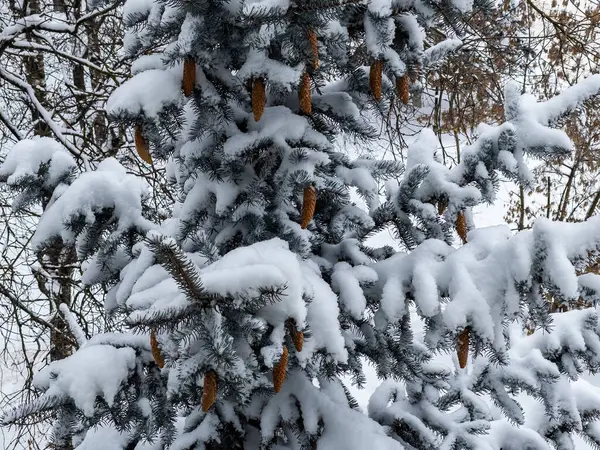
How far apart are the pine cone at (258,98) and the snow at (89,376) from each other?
0.82 metres

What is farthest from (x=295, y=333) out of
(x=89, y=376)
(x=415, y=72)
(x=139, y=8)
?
(x=139, y=8)

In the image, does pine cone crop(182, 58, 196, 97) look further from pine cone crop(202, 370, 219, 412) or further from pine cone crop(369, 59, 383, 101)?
pine cone crop(202, 370, 219, 412)

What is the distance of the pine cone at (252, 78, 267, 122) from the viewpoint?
5.20ft

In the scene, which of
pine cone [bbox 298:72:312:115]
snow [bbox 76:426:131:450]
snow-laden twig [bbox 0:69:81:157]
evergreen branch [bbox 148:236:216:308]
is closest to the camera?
evergreen branch [bbox 148:236:216:308]

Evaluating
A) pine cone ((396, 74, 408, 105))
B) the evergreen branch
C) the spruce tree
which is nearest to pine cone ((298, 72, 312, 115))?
the spruce tree

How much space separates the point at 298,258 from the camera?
5.72 ft

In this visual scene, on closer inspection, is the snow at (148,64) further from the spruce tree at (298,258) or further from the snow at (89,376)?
the snow at (89,376)

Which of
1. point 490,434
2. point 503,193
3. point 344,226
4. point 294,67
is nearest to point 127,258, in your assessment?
point 344,226

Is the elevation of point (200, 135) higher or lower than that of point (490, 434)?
higher

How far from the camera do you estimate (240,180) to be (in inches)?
72.7

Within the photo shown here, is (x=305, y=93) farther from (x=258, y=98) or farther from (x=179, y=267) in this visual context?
(x=179, y=267)

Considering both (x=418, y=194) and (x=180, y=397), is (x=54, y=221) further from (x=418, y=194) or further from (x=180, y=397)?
(x=418, y=194)

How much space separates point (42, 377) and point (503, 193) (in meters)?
12.2

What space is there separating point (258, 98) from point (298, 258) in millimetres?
502
